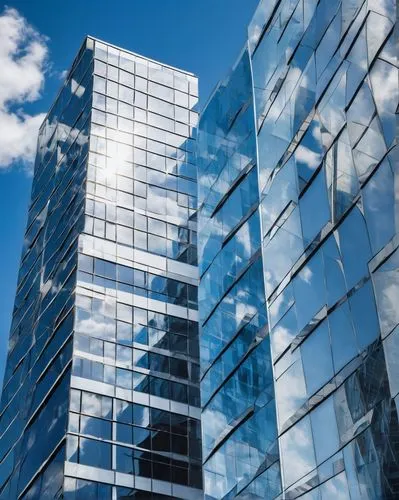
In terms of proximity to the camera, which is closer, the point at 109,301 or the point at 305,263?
the point at 305,263

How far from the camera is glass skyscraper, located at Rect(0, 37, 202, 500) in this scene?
4862 centimetres

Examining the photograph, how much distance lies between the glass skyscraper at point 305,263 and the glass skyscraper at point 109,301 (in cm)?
595

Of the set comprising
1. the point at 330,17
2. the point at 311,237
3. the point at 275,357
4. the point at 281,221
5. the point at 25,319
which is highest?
the point at 25,319

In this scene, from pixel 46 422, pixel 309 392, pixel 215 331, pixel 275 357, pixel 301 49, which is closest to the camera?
pixel 309 392

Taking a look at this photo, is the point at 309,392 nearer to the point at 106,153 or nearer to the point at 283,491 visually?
the point at 283,491

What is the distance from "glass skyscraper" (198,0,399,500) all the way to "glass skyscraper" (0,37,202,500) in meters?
5.95

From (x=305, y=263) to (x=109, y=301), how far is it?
19.1 meters

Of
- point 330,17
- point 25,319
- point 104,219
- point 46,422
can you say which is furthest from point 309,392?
point 25,319

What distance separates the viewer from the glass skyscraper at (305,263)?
31.3 meters

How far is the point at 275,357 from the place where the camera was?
1523 inches

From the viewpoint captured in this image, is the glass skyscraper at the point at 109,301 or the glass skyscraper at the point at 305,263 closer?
the glass skyscraper at the point at 305,263

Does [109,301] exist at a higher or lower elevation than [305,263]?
higher

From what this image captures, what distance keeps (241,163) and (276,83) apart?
4702 millimetres

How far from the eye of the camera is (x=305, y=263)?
37.3 meters
